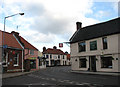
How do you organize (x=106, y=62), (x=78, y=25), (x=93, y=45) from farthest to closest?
1. (x=78, y=25)
2. (x=93, y=45)
3. (x=106, y=62)

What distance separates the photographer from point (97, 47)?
75.5 feet

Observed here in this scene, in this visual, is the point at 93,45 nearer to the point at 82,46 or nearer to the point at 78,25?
the point at 82,46

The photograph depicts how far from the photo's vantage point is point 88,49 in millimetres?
24656

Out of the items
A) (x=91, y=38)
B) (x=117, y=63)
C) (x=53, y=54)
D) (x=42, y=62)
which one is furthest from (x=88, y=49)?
(x=53, y=54)

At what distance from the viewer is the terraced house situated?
2055cm

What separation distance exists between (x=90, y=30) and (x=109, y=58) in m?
7.18

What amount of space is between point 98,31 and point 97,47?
3.06m

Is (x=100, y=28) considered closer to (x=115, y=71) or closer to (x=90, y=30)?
(x=90, y=30)

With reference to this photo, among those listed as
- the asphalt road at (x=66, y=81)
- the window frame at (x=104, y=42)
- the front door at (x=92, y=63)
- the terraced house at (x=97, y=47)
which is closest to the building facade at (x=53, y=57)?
the terraced house at (x=97, y=47)

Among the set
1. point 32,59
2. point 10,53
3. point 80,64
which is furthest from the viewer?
point 32,59

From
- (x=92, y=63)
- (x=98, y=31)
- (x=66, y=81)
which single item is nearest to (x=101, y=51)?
(x=92, y=63)

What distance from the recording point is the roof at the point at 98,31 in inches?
858

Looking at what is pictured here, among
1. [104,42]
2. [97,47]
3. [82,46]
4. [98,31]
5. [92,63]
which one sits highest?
[98,31]

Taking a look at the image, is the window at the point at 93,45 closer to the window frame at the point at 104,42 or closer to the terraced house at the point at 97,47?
the terraced house at the point at 97,47
